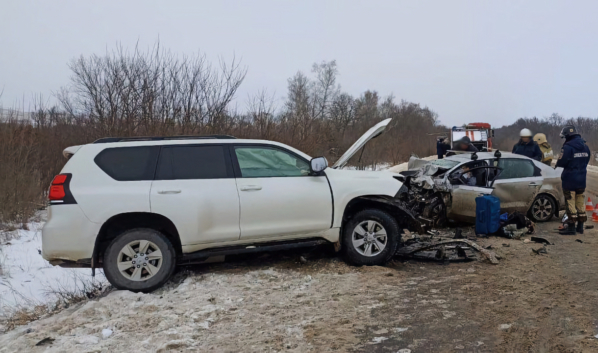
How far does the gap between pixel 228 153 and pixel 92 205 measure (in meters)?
1.70

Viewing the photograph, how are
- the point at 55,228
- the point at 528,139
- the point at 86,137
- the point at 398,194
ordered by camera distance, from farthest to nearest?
the point at 86,137, the point at 528,139, the point at 398,194, the point at 55,228

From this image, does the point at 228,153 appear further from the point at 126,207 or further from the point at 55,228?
the point at 55,228

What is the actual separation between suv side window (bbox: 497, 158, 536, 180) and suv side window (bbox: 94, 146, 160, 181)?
6.82m

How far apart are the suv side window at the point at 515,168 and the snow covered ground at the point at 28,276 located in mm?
7815

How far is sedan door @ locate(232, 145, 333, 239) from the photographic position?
555cm

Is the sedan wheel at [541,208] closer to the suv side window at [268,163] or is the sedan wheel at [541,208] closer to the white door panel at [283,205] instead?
the white door panel at [283,205]

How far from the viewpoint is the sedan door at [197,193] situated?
17.4 feet

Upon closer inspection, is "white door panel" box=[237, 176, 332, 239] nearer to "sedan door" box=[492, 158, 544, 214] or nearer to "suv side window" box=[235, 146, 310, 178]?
"suv side window" box=[235, 146, 310, 178]

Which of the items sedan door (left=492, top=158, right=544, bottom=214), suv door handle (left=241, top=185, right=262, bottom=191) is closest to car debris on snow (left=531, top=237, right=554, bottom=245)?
sedan door (left=492, top=158, right=544, bottom=214)

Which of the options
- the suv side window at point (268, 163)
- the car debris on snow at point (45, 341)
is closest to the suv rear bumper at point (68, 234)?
the car debris on snow at point (45, 341)

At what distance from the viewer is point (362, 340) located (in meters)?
3.79

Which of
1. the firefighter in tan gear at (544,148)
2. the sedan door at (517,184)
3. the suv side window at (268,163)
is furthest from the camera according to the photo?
the firefighter in tan gear at (544,148)

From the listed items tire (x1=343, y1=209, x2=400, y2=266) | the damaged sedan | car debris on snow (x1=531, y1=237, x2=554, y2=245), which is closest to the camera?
tire (x1=343, y1=209, x2=400, y2=266)

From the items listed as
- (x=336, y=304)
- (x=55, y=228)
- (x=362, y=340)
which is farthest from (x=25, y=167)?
(x=362, y=340)
